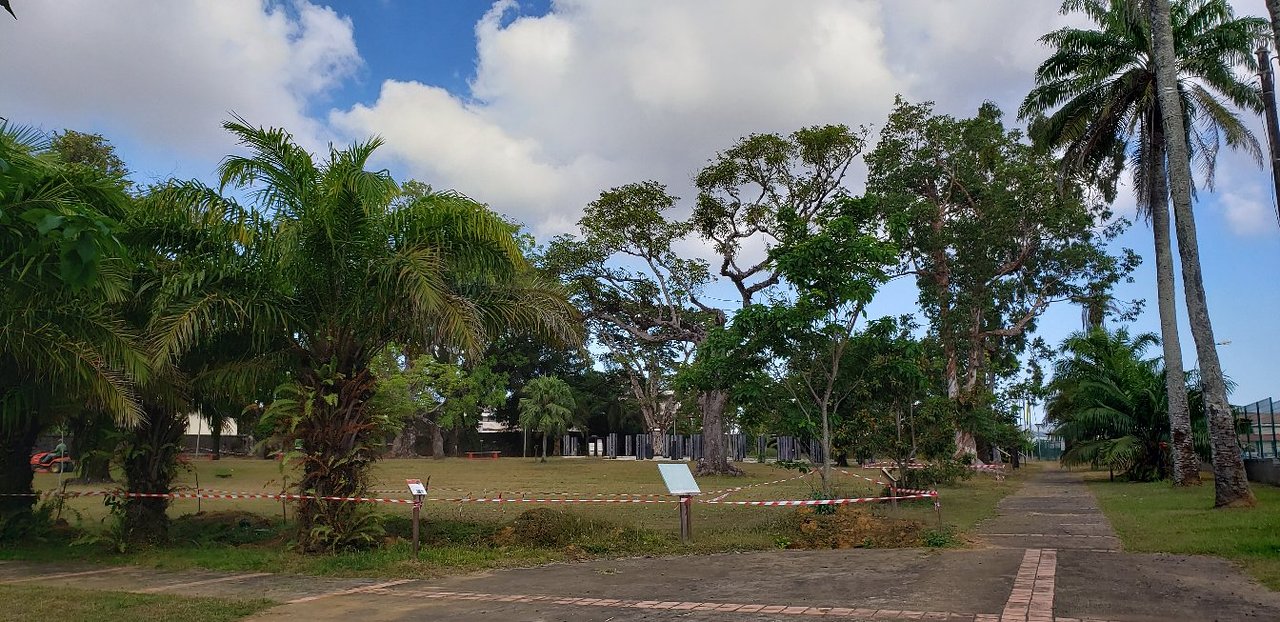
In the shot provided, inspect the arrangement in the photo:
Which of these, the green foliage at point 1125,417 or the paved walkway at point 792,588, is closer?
the paved walkway at point 792,588

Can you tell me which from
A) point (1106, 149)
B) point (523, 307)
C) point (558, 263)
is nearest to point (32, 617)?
point (523, 307)

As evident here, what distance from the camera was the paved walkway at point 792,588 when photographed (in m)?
7.23

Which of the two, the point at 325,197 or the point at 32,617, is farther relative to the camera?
the point at 325,197

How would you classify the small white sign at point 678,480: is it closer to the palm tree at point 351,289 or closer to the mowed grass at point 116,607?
the palm tree at point 351,289

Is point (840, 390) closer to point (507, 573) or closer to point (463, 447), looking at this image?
point (507, 573)

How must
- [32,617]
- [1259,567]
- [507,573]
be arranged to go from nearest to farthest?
1. [32,617]
2. [1259,567]
3. [507,573]

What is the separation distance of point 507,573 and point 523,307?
12.5ft

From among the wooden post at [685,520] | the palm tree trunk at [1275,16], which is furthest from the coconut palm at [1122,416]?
the wooden post at [685,520]

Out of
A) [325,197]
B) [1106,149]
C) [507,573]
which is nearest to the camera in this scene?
[507,573]

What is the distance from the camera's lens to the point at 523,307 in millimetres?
12172

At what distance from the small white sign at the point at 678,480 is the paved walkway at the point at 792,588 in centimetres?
106

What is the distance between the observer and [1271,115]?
14.2 m

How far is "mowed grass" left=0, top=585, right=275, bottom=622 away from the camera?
7594mm

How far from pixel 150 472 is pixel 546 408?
37.6 m
